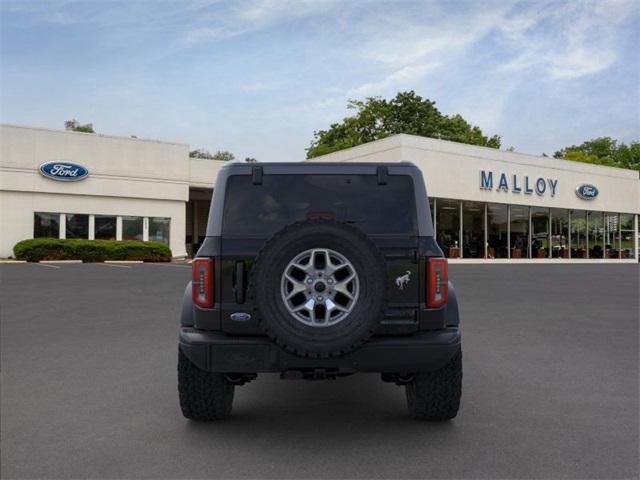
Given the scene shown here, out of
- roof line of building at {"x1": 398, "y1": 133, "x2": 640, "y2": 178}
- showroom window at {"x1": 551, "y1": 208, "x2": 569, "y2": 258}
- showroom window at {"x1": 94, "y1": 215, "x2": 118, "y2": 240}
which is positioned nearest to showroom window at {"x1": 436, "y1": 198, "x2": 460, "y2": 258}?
roof line of building at {"x1": 398, "y1": 133, "x2": 640, "y2": 178}

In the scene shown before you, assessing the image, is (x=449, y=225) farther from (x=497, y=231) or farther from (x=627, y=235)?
(x=627, y=235)

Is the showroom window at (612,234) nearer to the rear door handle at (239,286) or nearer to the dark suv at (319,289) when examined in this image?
the dark suv at (319,289)

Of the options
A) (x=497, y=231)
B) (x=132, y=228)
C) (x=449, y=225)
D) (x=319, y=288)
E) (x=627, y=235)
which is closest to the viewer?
(x=319, y=288)

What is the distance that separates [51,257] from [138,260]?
188 inches

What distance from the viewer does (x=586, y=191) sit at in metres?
44.6

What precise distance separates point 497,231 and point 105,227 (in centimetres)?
2617

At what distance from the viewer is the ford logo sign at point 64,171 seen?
3478 centimetres

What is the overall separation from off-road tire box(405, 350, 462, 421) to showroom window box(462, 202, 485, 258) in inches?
1420

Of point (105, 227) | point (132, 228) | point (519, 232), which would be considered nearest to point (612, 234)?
point (519, 232)

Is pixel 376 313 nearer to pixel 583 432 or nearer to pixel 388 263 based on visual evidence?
pixel 388 263

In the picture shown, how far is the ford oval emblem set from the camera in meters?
44.2

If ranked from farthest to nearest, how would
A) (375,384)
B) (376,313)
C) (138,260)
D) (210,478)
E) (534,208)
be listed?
(534,208) → (138,260) → (375,384) → (376,313) → (210,478)

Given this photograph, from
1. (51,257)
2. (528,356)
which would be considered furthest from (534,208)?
(528,356)

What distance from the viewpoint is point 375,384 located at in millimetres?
5859
